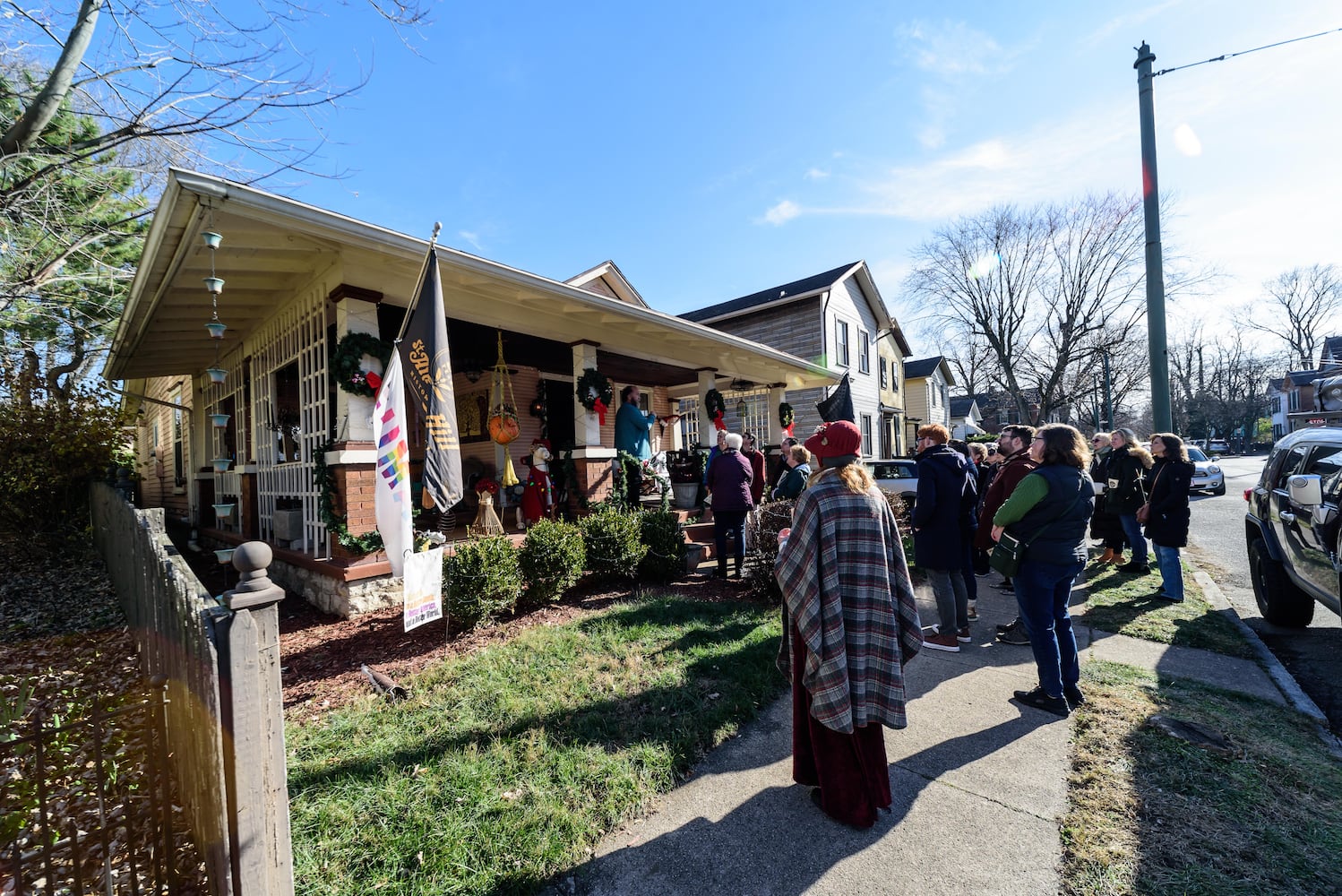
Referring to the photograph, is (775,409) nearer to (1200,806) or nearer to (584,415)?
(584,415)

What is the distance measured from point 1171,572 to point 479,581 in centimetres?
736

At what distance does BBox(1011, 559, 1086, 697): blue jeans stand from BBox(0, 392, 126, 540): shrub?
13809mm

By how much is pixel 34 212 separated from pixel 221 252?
148 inches

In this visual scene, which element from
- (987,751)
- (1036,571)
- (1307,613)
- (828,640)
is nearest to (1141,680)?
(1036,571)

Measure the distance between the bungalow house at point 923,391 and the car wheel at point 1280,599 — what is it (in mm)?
26514

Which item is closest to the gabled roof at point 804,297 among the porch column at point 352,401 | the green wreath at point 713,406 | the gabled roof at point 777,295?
the gabled roof at point 777,295

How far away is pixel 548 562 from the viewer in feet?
18.3

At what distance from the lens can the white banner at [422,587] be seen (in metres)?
3.87

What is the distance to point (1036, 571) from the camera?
357cm

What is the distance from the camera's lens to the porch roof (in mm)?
4754

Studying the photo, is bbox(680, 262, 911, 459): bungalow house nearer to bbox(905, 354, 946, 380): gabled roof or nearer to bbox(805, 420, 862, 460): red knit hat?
bbox(905, 354, 946, 380): gabled roof

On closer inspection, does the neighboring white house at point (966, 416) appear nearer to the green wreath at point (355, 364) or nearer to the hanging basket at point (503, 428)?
the hanging basket at point (503, 428)

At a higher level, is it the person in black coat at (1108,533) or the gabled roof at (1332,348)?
the gabled roof at (1332,348)

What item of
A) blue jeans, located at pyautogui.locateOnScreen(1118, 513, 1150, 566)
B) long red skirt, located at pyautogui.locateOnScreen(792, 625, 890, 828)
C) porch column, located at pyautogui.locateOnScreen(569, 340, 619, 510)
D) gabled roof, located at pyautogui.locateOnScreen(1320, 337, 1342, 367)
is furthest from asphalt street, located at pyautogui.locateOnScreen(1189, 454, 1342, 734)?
gabled roof, located at pyautogui.locateOnScreen(1320, 337, 1342, 367)
